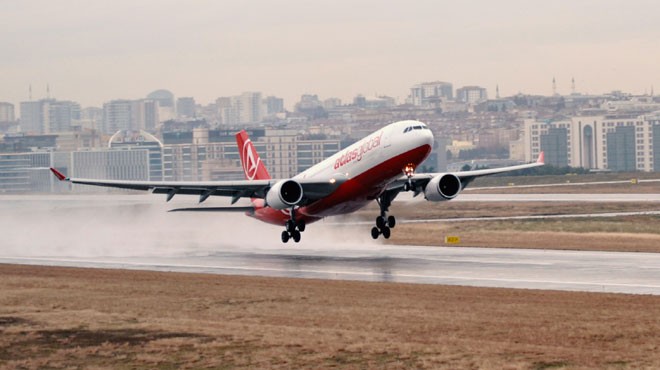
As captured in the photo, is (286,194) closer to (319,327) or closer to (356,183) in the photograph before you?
(356,183)

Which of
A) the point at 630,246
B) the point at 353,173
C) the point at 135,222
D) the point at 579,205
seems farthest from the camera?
the point at 579,205

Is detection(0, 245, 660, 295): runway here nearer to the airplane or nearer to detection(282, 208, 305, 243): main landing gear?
detection(282, 208, 305, 243): main landing gear

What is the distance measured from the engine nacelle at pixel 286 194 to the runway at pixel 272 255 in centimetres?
303

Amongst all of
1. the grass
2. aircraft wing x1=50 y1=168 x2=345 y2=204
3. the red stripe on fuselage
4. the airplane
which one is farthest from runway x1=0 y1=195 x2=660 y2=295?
the grass

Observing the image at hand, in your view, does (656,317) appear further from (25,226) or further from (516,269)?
(25,226)

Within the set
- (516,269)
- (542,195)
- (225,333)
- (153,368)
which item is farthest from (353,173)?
(542,195)

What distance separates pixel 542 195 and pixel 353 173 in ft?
220

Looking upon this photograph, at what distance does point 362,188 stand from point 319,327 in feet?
86.1

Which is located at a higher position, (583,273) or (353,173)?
(353,173)

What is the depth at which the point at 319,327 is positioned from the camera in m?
36.6

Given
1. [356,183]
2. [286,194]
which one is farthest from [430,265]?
[286,194]

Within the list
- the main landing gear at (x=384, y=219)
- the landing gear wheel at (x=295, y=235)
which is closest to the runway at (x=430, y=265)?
the landing gear wheel at (x=295, y=235)

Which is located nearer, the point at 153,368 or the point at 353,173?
the point at 153,368

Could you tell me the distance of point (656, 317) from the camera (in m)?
36.3
